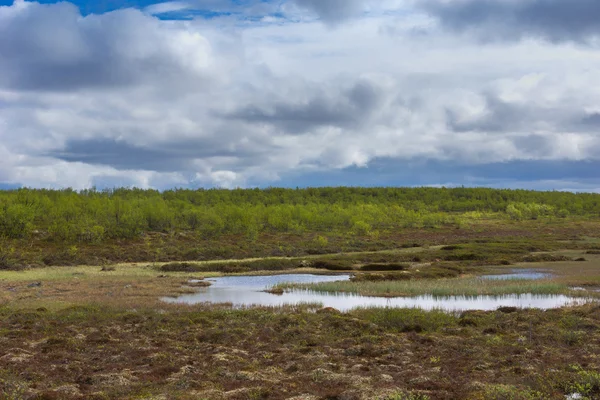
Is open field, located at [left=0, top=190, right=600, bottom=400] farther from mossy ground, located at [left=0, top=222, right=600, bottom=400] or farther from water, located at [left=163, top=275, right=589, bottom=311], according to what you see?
water, located at [left=163, top=275, right=589, bottom=311]

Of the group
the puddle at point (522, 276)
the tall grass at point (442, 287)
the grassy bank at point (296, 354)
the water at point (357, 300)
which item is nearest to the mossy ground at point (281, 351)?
the grassy bank at point (296, 354)

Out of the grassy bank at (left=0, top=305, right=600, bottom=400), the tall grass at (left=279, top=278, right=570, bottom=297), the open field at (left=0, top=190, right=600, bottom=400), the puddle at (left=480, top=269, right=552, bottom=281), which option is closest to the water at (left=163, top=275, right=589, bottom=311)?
the tall grass at (left=279, top=278, right=570, bottom=297)

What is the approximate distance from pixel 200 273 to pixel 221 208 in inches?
2901

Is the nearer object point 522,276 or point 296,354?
point 296,354

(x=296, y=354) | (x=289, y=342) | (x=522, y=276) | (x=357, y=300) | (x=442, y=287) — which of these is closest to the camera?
(x=296, y=354)

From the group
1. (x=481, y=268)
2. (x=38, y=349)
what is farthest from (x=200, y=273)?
(x=38, y=349)

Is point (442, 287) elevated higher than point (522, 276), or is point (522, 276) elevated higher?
point (442, 287)

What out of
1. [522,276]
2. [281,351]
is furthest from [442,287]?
[281,351]

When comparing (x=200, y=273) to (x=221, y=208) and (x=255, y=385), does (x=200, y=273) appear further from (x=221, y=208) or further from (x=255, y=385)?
(x=221, y=208)

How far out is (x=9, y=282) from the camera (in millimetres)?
48594

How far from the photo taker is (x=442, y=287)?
43844mm

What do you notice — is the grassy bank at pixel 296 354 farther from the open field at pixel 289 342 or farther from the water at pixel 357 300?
the water at pixel 357 300

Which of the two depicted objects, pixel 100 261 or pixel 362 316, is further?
pixel 100 261

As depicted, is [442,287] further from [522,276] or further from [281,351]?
[281,351]
